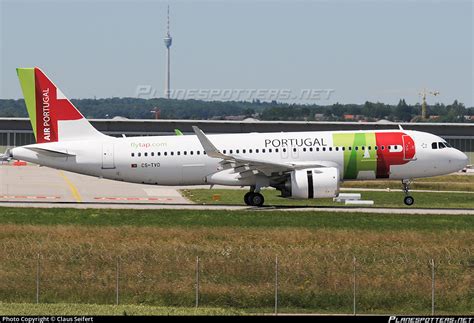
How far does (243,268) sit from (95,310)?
675 cm

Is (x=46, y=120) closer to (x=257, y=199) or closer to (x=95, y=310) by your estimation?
Answer: (x=257, y=199)

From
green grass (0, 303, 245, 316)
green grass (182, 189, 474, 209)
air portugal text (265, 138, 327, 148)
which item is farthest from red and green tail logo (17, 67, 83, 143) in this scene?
green grass (0, 303, 245, 316)

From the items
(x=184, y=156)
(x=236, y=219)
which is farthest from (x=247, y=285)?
(x=184, y=156)

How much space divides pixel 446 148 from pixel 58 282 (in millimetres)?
28733

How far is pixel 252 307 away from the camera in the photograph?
101ft

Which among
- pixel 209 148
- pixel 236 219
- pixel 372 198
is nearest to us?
pixel 236 219

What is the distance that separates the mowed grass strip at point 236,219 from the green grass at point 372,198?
981cm

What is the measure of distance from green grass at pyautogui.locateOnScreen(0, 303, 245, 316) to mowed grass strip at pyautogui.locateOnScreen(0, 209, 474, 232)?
15.1 metres

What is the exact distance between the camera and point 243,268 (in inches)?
1313

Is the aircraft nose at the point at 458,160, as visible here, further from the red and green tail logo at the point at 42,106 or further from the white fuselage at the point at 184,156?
the red and green tail logo at the point at 42,106

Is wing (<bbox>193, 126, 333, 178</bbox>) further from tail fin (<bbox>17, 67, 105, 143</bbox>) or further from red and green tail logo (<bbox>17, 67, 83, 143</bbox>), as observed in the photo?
red and green tail logo (<bbox>17, 67, 83, 143</bbox>)

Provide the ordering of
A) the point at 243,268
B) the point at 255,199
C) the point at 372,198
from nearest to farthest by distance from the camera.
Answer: the point at 243,268 → the point at 255,199 → the point at 372,198

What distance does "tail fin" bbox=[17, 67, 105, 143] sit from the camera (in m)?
54.7

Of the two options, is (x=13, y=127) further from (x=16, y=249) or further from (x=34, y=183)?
(x=16, y=249)
